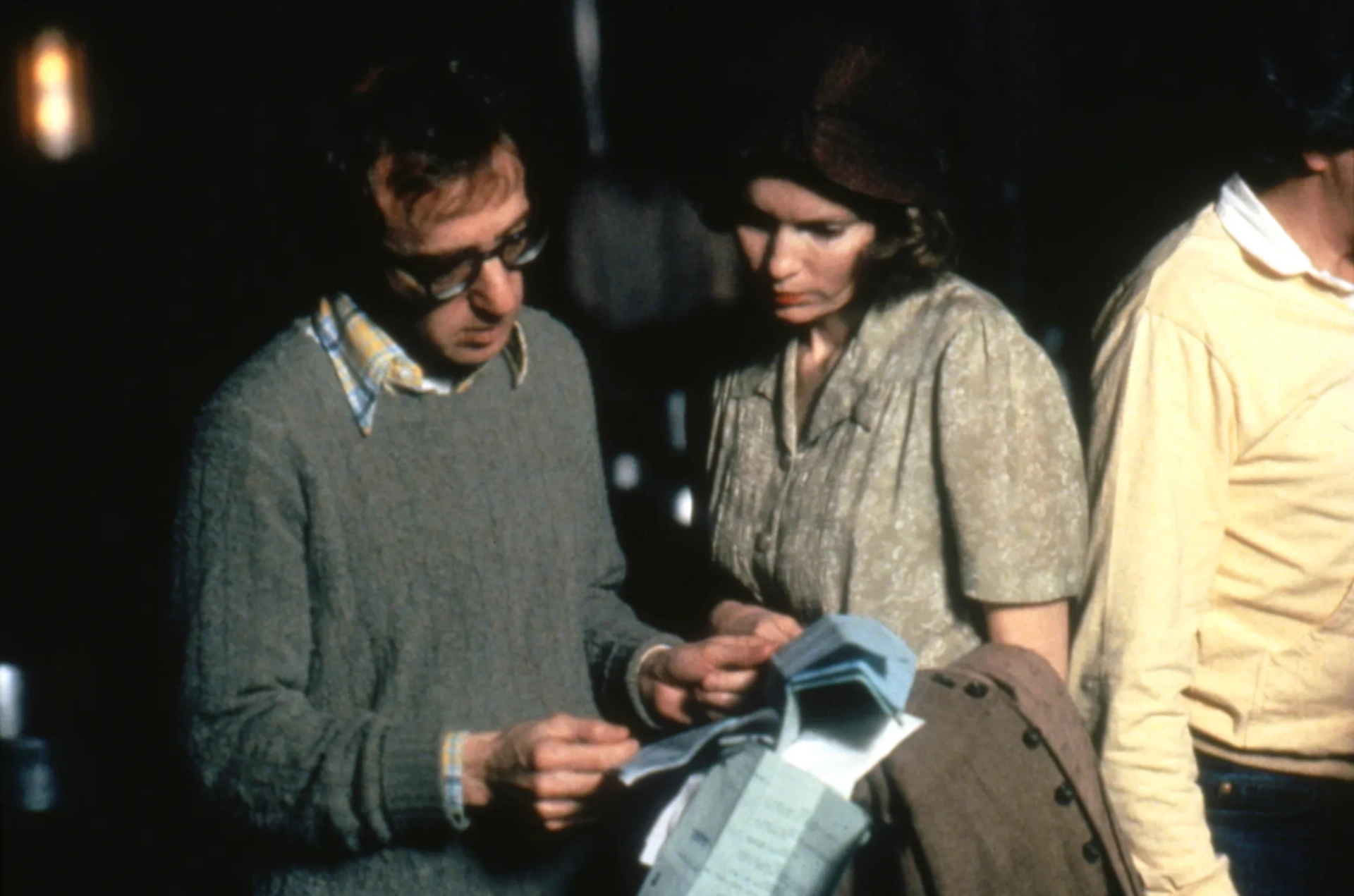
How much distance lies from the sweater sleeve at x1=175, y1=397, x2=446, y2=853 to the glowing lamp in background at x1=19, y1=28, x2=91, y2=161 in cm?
168

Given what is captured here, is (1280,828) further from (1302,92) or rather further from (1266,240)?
(1302,92)

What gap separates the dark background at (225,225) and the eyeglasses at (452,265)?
1179 mm

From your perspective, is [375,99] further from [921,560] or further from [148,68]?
[148,68]

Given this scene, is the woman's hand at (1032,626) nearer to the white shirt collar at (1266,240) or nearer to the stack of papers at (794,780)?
the stack of papers at (794,780)

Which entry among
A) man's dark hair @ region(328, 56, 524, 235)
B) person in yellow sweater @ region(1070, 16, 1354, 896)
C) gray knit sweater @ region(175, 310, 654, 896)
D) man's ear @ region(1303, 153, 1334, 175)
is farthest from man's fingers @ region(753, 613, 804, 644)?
man's ear @ region(1303, 153, 1334, 175)

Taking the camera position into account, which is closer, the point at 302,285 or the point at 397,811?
the point at 397,811

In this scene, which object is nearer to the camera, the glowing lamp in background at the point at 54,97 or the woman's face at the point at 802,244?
the woman's face at the point at 802,244

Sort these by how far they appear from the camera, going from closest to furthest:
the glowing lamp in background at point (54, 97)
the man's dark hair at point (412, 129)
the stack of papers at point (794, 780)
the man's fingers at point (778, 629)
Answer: the stack of papers at point (794, 780) → the man's dark hair at point (412, 129) → the man's fingers at point (778, 629) → the glowing lamp in background at point (54, 97)

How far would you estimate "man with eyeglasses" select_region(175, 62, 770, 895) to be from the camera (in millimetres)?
1802

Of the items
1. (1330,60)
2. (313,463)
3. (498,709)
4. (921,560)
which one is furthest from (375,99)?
(1330,60)

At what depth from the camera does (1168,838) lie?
6.87 feet

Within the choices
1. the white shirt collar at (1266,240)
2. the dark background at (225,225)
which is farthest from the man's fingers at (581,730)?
the dark background at (225,225)

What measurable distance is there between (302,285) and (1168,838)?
2041 mm

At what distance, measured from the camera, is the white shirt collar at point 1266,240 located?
7.10 feet
